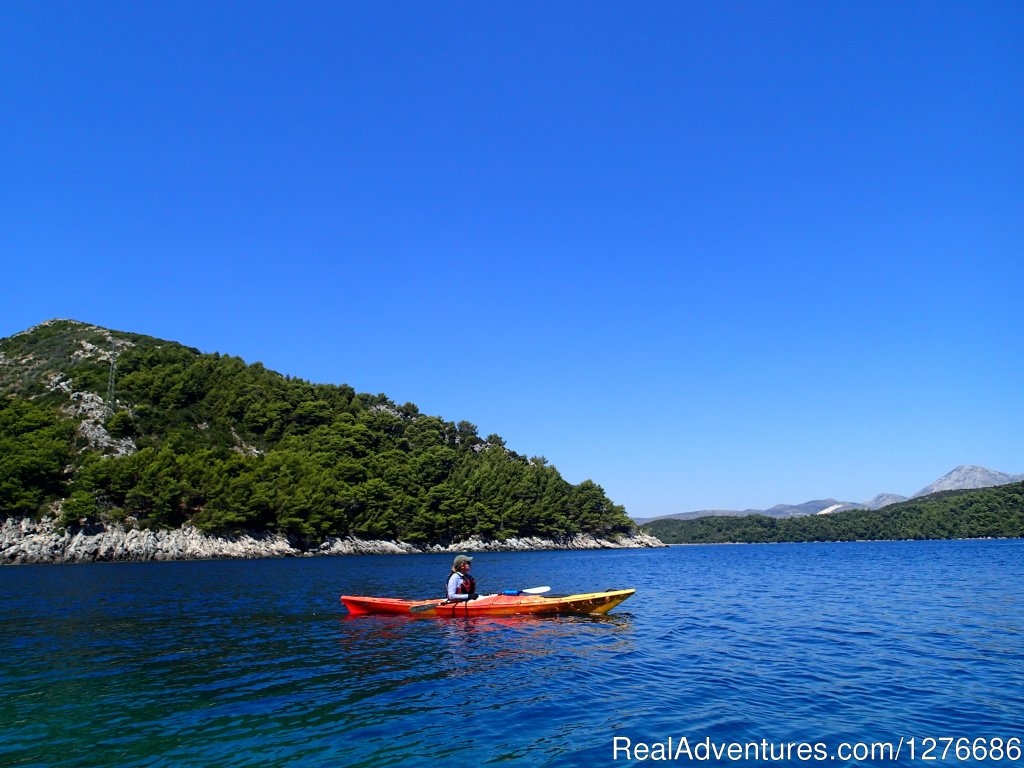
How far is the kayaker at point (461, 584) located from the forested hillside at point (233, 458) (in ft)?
221

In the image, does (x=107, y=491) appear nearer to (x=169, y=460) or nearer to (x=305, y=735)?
(x=169, y=460)

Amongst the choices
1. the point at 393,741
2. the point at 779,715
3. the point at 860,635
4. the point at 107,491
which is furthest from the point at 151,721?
the point at 107,491

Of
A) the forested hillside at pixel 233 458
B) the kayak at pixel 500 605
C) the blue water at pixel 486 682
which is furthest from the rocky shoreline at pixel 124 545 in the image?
the kayak at pixel 500 605

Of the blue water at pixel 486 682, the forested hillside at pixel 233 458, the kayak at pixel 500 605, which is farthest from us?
the forested hillside at pixel 233 458

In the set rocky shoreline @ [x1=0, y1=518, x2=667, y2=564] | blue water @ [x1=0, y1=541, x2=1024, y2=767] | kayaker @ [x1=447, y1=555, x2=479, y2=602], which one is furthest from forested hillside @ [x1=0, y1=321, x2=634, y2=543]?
kayaker @ [x1=447, y1=555, x2=479, y2=602]

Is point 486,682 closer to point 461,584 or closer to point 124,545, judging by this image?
point 461,584

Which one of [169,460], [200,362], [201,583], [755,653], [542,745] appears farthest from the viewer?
[200,362]

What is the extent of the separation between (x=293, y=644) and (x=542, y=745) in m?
11.8

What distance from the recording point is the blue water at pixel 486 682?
10.1m

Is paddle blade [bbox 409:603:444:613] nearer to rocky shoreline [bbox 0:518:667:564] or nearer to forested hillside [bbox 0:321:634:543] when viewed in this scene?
rocky shoreline [bbox 0:518:667:564]

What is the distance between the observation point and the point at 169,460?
8550 centimetres

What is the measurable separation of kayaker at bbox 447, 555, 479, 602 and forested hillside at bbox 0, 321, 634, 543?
67.2 meters

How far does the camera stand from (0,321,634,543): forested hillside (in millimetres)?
79375

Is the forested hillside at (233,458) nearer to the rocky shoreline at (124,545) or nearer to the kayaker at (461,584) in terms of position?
the rocky shoreline at (124,545)
